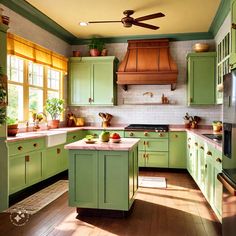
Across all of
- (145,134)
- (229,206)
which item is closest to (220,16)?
(145,134)

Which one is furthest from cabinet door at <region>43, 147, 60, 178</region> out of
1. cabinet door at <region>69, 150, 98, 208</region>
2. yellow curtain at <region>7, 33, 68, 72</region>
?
yellow curtain at <region>7, 33, 68, 72</region>

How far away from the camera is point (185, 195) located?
4.06m

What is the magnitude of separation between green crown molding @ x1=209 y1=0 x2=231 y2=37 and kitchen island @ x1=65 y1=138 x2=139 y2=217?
9.16ft

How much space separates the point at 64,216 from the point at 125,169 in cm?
97

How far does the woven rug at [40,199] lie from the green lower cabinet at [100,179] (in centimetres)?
66

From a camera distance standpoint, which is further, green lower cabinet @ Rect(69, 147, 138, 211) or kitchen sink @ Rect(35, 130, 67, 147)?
kitchen sink @ Rect(35, 130, 67, 147)

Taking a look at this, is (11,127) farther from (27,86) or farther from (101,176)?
(101,176)

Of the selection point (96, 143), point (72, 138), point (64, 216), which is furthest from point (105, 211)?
point (72, 138)

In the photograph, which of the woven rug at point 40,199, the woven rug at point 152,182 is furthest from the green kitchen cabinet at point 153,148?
the woven rug at point 40,199

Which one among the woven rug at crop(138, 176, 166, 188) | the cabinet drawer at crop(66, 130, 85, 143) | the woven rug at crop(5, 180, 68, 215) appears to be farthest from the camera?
the cabinet drawer at crop(66, 130, 85, 143)

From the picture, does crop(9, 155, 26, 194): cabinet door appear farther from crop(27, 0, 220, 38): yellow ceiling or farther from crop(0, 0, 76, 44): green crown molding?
crop(27, 0, 220, 38): yellow ceiling

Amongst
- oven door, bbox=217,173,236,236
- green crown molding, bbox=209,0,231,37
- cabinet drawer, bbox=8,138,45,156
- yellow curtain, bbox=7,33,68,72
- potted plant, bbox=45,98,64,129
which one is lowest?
oven door, bbox=217,173,236,236

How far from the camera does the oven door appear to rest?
6.18 feet

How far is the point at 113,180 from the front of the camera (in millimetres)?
3082
